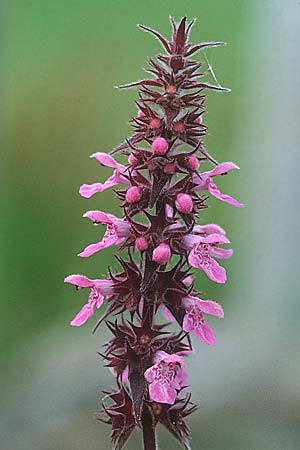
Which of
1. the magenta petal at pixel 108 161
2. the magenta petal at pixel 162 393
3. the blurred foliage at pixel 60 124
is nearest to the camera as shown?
the magenta petal at pixel 162 393

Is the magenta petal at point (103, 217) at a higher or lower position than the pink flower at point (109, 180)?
lower

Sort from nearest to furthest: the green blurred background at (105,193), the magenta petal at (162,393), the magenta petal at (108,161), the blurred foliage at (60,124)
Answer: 1. the magenta petal at (162,393)
2. the magenta petal at (108,161)
3. the green blurred background at (105,193)
4. the blurred foliage at (60,124)

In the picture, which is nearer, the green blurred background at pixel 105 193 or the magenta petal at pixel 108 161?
the magenta petal at pixel 108 161

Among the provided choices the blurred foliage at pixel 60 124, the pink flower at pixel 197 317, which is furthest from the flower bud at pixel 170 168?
the blurred foliage at pixel 60 124

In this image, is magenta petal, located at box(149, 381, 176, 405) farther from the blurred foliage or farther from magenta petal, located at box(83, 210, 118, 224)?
the blurred foliage

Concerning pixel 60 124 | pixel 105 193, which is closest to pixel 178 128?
pixel 105 193

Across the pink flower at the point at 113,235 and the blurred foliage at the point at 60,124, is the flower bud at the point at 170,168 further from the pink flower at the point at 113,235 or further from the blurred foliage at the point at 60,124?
the blurred foliage at the point at 60,124
